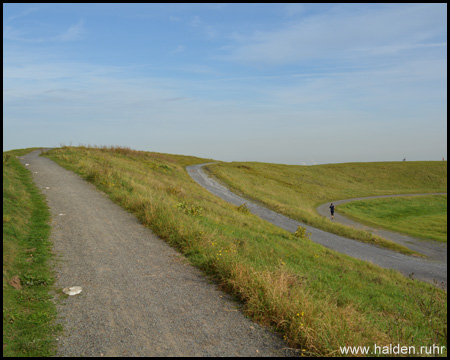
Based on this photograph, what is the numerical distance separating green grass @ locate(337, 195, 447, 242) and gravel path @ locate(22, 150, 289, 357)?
109 ft

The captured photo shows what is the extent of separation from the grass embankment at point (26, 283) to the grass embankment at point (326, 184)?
28.4 metres

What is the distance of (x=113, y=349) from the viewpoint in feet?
16.7

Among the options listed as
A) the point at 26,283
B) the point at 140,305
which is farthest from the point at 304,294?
the point at 26,283

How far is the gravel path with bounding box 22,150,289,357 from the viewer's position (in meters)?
5.20

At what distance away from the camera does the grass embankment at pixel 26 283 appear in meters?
5.23

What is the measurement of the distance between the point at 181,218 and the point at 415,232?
106 ft

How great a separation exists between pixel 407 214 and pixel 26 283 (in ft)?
176

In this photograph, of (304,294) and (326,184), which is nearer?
(304,294)

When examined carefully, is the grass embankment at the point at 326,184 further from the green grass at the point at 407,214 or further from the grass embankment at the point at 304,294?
the grass embankment at the point at 304,294

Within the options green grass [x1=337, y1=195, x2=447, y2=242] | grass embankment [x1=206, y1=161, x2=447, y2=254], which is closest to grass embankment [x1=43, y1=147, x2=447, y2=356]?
grass embankment [x1=206, y1=161, x2=447, y2=254]

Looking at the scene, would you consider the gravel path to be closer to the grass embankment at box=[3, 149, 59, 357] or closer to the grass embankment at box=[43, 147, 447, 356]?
the grass embankment at box=[3, 149, 59, 357]

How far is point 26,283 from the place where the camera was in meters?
7.38

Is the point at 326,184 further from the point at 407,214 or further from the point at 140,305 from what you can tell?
the point at 140,305

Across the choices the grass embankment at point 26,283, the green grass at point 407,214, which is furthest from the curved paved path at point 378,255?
the grass embankment at point 26,283
